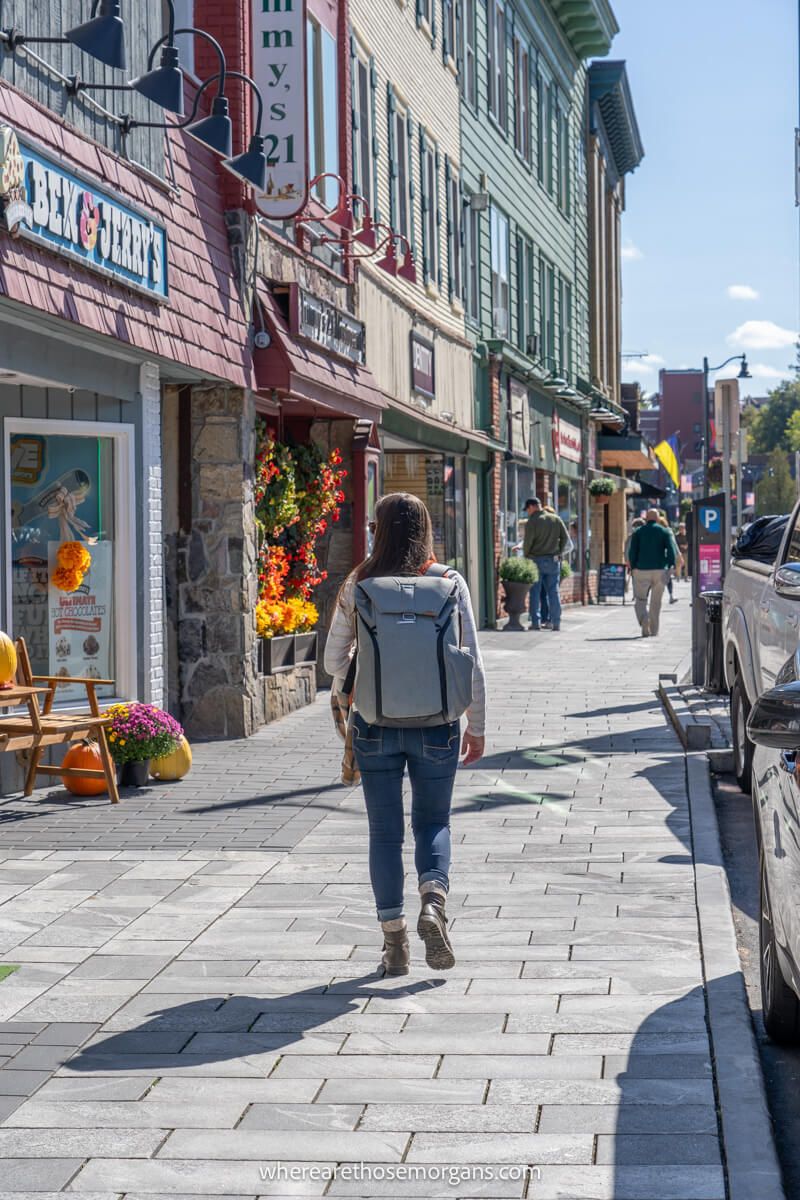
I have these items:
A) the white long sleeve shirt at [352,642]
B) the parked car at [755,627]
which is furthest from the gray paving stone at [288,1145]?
the parked car at [755,627]

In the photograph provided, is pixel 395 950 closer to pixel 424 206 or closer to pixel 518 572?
pixel 424 206

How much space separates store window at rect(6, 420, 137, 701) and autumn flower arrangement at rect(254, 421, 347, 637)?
2246 mm

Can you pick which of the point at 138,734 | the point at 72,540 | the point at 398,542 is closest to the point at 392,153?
the point at 72,540

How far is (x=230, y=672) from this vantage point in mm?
13273

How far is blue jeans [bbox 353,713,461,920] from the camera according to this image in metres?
5.98

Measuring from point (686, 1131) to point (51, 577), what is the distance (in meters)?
7.75

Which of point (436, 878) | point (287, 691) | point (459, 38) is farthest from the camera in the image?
point (459, 38)

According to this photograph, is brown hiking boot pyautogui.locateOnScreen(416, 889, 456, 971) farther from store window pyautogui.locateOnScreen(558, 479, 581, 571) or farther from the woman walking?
store window pyautogui.locateOnScreen(558, 479, 581, 571)

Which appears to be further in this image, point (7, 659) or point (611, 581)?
point (611, 581)

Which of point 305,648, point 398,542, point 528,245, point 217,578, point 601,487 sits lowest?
point 305,648

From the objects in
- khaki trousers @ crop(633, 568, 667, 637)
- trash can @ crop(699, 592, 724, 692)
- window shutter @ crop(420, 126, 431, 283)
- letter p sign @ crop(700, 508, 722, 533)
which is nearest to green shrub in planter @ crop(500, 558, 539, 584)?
khaki trousers @ crop(633, 568, 667, 637)

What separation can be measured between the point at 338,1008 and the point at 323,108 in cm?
1189

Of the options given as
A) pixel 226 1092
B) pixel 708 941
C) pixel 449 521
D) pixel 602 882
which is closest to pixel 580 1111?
pixel 226 1092

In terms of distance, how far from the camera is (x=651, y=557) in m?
23.8
